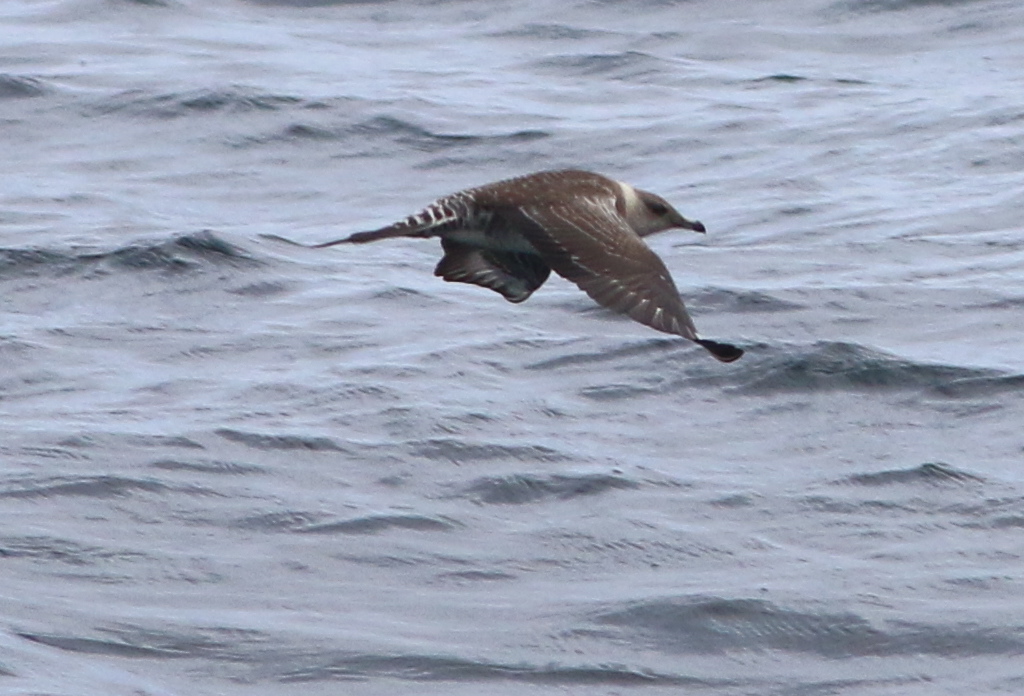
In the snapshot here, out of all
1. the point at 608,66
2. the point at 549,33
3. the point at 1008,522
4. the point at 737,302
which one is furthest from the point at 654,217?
the point at 549,33

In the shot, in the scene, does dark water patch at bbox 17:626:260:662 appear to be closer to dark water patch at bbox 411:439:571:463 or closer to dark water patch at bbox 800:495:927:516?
dark water patch at bbox 411:439:571:463

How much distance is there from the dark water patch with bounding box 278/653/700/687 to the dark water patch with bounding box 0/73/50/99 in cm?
1155

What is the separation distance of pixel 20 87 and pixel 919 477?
11093mm

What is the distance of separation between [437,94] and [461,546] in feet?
32.0

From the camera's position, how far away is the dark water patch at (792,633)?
9812 mm

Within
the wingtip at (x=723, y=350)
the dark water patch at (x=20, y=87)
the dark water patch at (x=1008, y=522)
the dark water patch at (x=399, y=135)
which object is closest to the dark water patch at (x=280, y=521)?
the dark water patch at (x=1008, y=522)

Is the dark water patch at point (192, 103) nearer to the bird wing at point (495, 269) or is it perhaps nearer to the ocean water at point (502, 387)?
the ocean water at point (502, 387)

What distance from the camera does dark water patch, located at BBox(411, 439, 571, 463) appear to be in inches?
466

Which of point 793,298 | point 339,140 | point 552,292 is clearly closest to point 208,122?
point 339,140

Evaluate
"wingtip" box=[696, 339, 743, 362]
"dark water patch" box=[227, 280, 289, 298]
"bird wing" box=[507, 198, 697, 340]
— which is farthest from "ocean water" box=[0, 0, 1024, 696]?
"wingtip" box=[696, 339, 743, 362]

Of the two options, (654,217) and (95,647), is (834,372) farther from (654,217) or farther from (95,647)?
(95,647)

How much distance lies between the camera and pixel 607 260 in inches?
279

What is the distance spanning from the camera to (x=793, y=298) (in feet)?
46.7

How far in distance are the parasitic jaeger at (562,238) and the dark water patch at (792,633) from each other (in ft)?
7.91
